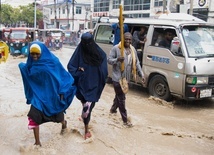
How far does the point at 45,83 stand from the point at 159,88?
12.7ft

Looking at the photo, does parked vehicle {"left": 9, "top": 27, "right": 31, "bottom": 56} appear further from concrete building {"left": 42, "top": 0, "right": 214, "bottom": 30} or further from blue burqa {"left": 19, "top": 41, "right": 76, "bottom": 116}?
blue burqa {"left": 19, "top": 41, "right": 76, "bottom": 116}

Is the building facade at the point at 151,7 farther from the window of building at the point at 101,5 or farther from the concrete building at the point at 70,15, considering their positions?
the concrete building at the point at 70,15

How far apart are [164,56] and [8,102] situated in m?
3.67

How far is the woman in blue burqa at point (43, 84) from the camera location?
4156 mm

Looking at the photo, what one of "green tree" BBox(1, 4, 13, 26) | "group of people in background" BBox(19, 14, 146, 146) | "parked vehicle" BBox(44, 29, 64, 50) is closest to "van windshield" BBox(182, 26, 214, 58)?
"group of people in background" BBox(19, 14, 146, 146)

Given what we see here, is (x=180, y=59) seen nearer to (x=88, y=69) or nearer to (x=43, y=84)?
(x=88, y=69)

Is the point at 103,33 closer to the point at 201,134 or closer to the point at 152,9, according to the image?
Result: the point at 201,134

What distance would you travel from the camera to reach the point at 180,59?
22.1 ft

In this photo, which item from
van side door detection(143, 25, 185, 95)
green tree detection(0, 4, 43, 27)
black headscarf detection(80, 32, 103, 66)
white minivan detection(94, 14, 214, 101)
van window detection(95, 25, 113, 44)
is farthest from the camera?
green tree detection(0, 4, 43, 27)

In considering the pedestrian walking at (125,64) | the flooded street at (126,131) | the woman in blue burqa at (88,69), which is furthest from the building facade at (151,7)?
the woman in blue burqa at (88,69)

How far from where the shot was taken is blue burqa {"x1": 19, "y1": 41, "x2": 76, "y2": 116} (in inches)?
164

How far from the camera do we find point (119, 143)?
15.8 feet

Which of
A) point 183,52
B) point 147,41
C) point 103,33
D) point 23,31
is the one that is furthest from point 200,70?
point 23,31

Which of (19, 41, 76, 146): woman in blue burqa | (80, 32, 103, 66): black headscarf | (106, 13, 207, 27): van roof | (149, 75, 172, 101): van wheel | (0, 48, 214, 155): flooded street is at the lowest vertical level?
(0, 48, 214, 155): flooded street
